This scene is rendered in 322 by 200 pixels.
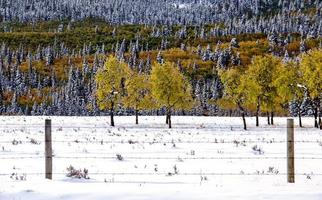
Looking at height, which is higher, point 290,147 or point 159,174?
point 290,147

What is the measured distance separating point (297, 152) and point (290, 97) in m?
49.3

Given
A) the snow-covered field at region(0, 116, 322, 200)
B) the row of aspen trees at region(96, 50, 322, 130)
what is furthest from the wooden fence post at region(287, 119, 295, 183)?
the row of aspen trees at region(96, 50, 322, 130)

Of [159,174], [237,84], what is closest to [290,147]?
[159,174]

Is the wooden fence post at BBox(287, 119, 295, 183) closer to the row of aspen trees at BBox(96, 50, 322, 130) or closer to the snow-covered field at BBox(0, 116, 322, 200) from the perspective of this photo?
the snow-covered field at BBox(0, 116, 322, 200)

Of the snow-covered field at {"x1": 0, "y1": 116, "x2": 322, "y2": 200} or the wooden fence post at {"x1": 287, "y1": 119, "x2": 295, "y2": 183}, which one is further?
the wooden fence post at {"x1": 287, "y1": 119, "x2": 295, "y2": 183}

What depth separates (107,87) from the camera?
69.2 metres

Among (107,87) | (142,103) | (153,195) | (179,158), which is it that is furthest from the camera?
(142,103)

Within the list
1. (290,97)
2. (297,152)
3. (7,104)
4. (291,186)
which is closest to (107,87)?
(290,97)

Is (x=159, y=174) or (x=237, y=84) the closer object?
(x=159, y=174)

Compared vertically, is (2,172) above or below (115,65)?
below

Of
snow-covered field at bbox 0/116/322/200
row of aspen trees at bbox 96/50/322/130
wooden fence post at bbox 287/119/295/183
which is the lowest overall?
snow-covered field at bbox 0/116/322/200

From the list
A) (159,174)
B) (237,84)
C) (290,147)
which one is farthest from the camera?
(237,84)

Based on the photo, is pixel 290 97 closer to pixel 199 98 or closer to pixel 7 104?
pixel 199 98

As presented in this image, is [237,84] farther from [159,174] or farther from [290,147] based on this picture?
[290,147]
